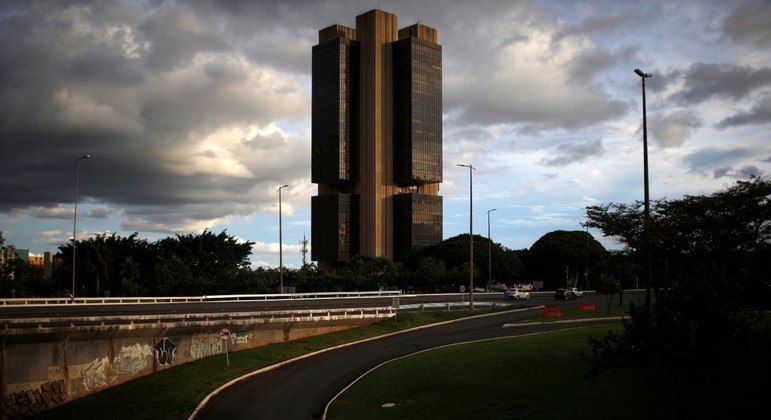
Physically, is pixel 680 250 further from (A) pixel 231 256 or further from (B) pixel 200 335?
(A) pixel 231 256

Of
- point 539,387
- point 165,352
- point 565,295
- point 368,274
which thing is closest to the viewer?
point 539,387

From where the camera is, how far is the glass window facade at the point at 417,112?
183500 mm

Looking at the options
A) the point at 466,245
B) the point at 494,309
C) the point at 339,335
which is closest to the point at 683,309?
the point at 339,335

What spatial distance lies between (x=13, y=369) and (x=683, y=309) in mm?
29427

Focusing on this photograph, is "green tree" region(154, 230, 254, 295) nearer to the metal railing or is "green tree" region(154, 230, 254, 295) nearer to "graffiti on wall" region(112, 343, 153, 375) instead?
the metal railing

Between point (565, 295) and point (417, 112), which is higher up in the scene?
point (417, 112)

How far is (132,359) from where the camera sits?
35031 millimetres

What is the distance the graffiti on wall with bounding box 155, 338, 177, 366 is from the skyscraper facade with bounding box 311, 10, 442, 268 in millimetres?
142351

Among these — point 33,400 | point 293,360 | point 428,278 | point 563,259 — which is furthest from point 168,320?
point 563,259

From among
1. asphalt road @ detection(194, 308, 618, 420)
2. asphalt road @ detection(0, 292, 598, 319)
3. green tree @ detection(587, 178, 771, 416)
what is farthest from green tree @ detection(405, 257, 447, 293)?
green tree @ detection(587, 178, 771, 416)

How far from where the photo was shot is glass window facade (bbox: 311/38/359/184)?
185m

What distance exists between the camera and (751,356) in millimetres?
20953

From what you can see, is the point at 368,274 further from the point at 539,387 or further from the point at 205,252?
the point at 539,387

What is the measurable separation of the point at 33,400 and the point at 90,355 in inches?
145
